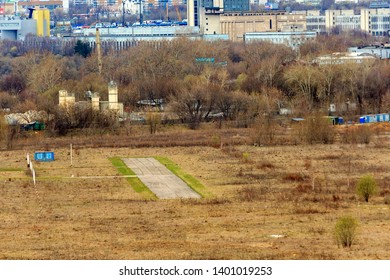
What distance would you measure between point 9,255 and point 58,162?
18.2 meters

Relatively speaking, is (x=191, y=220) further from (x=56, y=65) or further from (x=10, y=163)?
(x=56, y=65)

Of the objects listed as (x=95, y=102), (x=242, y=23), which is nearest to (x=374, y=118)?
(x=95, y=102)

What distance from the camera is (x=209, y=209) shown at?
30656 mm

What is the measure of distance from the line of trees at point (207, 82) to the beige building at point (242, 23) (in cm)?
3081

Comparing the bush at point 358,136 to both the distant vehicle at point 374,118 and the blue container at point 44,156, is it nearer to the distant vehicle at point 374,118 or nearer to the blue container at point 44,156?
the distant vehicle at point 374,118

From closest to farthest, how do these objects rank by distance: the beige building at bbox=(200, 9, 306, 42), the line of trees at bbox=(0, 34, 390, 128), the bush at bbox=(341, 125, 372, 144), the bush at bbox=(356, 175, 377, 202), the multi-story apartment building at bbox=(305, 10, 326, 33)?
1. the bush at bbox=(356, 175, 377, 202)
2. the bush at bbox=(341, 125, 372, 144)
3. the line of trees at bbox=(0, 34, 390, 128)
4. the beige building at bbox=(200, 9, 306, 42)
5. the multi-story apartment building at bbox=(305, 10, 326, 33)

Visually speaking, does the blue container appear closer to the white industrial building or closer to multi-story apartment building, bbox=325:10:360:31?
the white industrial building

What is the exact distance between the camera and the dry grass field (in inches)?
980

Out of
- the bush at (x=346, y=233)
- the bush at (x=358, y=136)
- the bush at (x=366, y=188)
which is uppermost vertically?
the bush at (x=346, y=233)

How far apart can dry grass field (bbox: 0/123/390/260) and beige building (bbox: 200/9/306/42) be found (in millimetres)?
82364

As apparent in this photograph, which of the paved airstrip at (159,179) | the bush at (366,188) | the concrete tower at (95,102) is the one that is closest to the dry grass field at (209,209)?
the bush at (366,188)

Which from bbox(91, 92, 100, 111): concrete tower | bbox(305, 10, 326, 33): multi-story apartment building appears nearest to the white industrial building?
bbox(305, 10, 326, 33): multi-story apartment building

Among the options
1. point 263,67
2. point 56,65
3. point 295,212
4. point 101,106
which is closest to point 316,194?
point 295,212

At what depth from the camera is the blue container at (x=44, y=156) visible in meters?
43.0
